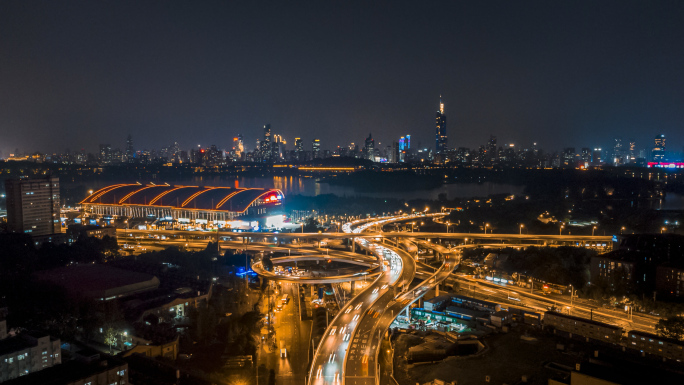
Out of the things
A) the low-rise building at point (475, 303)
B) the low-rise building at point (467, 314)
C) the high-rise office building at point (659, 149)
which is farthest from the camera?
the high-rise office building at point (659, 149)

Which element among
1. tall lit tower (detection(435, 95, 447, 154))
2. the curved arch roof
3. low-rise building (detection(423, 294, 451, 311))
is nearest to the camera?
low-rise building (detection(423, 294, 451, 311))

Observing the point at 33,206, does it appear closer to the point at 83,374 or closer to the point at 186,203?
the point at 186,203

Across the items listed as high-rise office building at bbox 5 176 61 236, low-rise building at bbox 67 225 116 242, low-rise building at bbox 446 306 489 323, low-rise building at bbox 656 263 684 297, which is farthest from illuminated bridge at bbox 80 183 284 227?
low-rise building at bbox 656 263 684 297

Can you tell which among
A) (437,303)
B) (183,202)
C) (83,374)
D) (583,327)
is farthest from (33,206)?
(583,327)

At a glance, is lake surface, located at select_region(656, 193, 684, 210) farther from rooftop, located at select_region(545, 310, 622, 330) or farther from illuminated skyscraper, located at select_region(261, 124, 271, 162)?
illuminated skyscraper, located at select_region(261, 124, 271, 162)

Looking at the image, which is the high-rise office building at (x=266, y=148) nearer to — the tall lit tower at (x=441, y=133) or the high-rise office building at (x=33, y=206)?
the tall lit tower at (x=441, y=133)

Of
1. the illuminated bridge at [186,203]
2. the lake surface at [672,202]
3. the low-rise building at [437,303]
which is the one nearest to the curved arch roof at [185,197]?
the illuminated bridge at [186,203]
